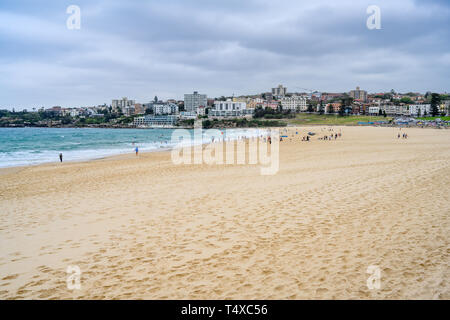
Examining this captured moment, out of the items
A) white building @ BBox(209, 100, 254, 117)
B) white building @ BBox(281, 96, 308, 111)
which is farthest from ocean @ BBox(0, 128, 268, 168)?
white building @ BBox(281, 96, 308, 111)

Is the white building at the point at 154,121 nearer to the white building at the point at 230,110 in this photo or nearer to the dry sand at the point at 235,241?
the white building at the point at 230,110

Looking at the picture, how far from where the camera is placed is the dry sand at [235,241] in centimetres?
387

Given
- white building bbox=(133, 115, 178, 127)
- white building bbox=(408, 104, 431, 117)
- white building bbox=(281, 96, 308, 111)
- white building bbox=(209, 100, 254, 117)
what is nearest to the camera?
white building bbox=(408, 104, 431, 117)

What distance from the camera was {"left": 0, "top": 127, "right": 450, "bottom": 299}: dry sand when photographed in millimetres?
3871

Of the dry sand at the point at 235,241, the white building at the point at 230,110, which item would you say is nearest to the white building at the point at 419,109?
the white building at the point at 230,110

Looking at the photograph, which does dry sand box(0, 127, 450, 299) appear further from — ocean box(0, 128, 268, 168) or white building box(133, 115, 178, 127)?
white building box(133, 115, 178, 127)

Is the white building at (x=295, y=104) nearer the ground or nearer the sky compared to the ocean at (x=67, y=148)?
nearer the sky

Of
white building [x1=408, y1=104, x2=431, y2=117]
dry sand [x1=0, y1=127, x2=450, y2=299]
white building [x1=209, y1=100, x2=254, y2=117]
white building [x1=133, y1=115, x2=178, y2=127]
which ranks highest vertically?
white building [x1=209, y1=100, x2=254, y2=117]

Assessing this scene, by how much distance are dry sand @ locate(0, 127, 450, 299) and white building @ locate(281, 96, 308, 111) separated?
17095cm

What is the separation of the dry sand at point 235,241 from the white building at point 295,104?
561ft

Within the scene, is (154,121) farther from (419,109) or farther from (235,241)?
(235,241)
